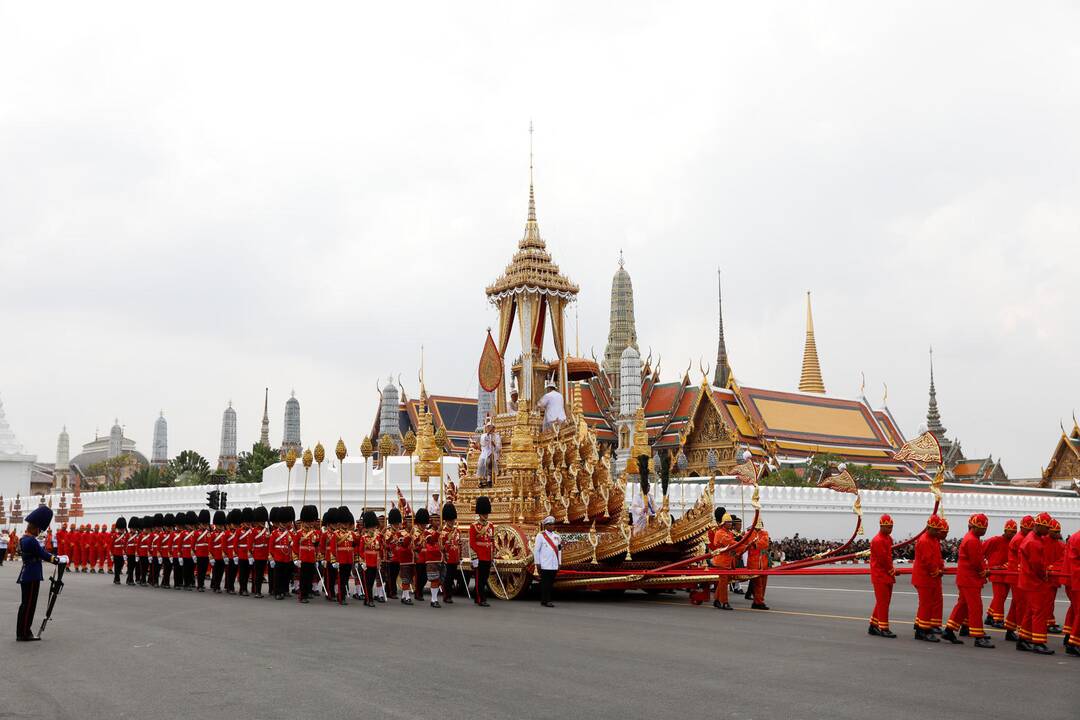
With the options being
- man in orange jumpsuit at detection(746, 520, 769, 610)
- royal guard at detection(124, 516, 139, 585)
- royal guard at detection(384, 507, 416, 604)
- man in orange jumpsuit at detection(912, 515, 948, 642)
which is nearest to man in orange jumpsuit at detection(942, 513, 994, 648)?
man in orange jumpsuit at detection(912, 515, 948, 642)

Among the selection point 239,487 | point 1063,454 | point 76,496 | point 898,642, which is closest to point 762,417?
point 1063,454

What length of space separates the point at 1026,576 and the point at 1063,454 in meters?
41.7

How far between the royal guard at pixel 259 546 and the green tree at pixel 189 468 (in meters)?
35.1

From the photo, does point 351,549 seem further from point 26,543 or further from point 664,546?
point 26,543

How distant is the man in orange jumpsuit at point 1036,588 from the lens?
938 centimetres

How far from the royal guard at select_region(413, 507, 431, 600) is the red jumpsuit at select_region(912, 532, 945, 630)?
694cm

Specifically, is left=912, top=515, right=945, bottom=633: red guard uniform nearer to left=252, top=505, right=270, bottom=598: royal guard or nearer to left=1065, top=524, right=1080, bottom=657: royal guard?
left=1065, top=524, right=1080, bottom=657: royal guard

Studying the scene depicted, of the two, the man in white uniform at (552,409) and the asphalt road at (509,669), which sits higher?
the man in white uniform at (552,409)

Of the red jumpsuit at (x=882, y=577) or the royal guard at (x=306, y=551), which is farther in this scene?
the royal guard at (x=306, y=551)

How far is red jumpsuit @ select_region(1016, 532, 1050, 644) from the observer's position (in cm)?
938

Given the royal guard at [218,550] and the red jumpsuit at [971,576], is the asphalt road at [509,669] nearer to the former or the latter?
the red jumpsuit at [971,576]

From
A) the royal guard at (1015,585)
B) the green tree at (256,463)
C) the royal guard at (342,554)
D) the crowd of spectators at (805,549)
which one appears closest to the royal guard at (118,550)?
the royal guard at (342,554)

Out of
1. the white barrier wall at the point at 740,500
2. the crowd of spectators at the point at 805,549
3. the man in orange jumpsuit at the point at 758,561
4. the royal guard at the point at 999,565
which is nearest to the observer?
the royal guard at the point at 999,565

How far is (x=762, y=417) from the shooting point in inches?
1677
